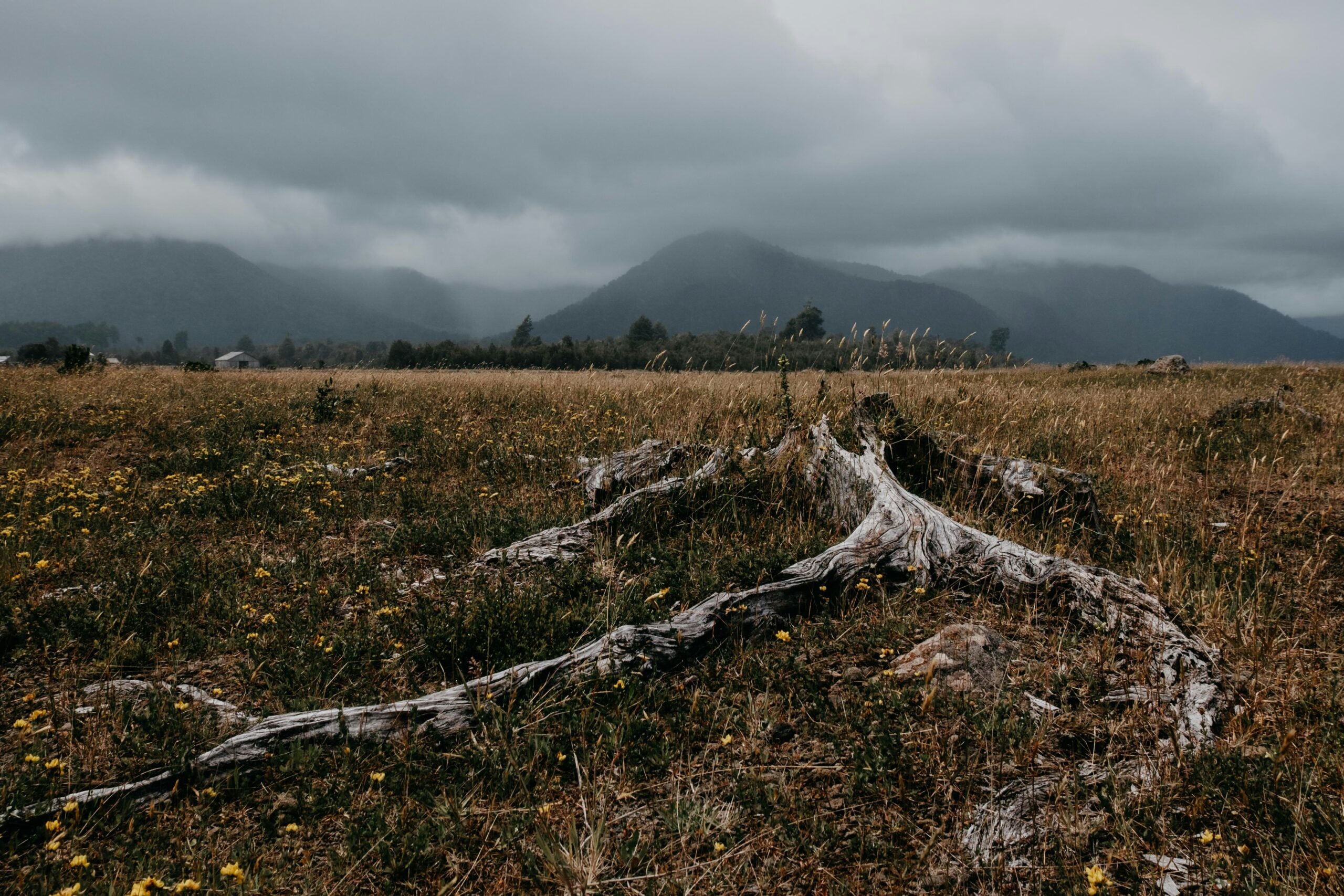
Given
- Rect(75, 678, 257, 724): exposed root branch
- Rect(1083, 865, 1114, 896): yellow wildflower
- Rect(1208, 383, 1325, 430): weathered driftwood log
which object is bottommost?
Rect(75, 678, 257, 724): exposed root branch

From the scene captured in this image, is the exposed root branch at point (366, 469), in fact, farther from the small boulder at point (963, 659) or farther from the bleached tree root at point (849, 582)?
the small boulder at point (963, 659)

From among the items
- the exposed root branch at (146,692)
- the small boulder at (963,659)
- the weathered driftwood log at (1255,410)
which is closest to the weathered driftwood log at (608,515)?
the exposed root branch at (146,692)

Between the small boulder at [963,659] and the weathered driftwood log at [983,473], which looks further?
the weathered driftwood log at [983,473]

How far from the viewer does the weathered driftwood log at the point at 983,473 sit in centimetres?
618

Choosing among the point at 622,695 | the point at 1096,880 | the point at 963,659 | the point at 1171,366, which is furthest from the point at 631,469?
the point at 1171,366

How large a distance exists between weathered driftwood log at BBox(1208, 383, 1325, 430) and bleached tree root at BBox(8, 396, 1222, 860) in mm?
8323

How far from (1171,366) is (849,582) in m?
28.1

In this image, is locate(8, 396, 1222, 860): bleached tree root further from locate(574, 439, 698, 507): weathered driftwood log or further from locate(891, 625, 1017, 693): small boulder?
locate(574, 439, 698, 507): weathered driftwood log

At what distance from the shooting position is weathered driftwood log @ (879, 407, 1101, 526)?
6.18 metres

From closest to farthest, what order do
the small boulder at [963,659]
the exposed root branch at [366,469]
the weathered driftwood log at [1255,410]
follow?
the small boulder at [963,659] → the exposed root branch at [366,469] → the weathered driftwood log at [1255,410]

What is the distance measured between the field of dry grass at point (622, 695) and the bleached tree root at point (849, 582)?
10cm

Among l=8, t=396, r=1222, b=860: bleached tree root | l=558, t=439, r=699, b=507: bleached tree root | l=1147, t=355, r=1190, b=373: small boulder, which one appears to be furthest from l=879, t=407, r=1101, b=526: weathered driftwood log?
l=1147, t=355, r=1190, b=373: small boulder

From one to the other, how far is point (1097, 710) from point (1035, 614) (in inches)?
41.2

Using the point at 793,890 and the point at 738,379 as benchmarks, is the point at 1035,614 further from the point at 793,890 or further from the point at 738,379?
the point at 738,379
